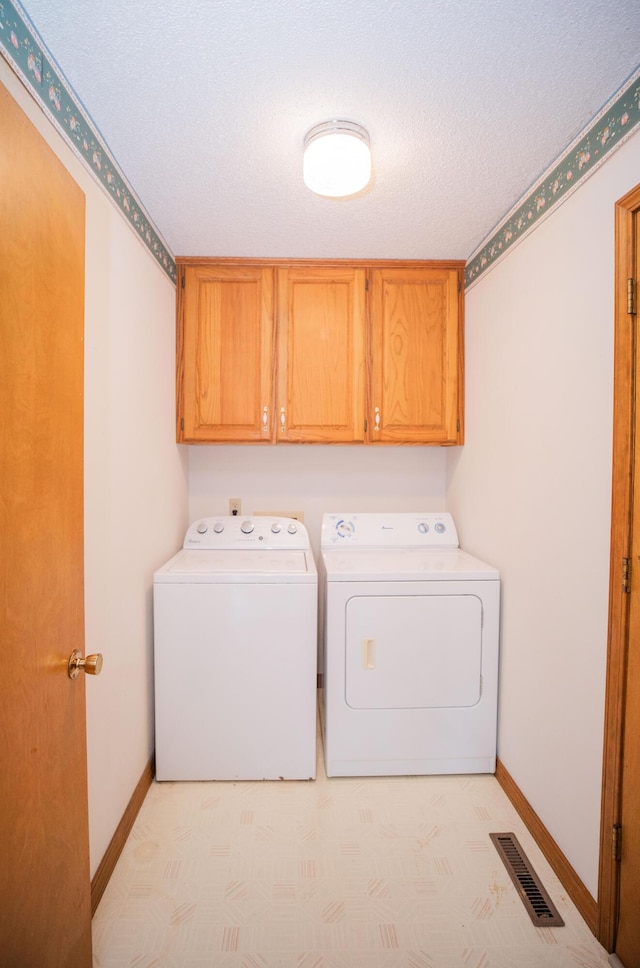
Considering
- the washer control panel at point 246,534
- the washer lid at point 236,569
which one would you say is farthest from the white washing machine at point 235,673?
the washer control panel at point 246,534

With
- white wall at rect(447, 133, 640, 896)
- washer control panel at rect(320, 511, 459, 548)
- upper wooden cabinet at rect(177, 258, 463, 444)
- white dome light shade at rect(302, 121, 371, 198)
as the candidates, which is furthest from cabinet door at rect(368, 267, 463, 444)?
white dome light shade at rect(302, 121, 371, 198)

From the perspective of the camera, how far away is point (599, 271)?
125cm

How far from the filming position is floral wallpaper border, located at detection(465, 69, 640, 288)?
3.72ft

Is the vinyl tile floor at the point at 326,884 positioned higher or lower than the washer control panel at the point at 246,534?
lower

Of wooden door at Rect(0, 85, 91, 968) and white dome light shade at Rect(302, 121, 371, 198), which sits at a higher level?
white dome light shade at Rect(302, 121, 371, 198)

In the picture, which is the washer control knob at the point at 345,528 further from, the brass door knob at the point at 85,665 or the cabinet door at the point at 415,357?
the brass door knob at the point at 85,665

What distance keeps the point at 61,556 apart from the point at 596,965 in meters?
1.67

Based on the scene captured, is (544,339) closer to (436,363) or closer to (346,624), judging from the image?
(436,363)

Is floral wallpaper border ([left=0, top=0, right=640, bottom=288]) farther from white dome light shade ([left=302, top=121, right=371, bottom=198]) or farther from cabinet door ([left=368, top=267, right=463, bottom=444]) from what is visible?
white dome light shade ([left=302, top=121, right=371, bottom=198])

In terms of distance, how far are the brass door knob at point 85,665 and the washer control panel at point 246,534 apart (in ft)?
4.02

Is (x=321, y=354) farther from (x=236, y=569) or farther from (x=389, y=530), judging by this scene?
(x=236, y=569)

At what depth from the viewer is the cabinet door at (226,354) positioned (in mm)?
2182

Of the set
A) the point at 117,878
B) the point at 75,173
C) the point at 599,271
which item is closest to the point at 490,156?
the point at 599,271

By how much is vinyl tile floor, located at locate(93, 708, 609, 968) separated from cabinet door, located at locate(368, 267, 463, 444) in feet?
5.12
